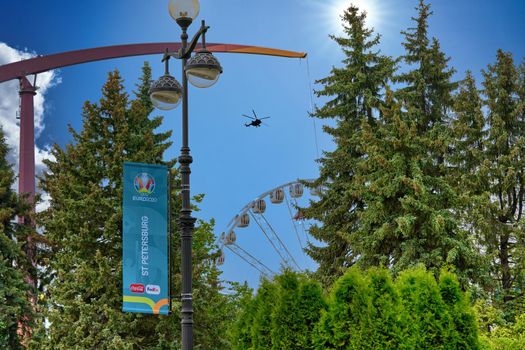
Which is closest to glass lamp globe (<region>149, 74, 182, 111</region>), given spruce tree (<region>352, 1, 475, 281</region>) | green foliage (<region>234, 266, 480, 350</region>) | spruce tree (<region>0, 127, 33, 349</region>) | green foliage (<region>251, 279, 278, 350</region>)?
green foliage (<region>234, 266, 480, 350</region>)

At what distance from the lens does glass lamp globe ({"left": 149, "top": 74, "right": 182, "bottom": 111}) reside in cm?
1557

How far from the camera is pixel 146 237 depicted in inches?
763

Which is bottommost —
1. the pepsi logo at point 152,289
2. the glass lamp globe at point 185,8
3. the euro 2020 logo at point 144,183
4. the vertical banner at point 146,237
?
the pepsi logo at point 152,289

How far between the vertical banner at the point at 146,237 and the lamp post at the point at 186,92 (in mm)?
3452

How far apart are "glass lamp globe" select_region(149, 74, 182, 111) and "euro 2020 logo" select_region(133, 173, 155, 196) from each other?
12.2ft

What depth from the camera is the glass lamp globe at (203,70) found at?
14.8 metres

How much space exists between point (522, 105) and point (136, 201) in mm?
22022

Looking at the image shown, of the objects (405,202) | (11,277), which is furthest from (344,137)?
(11,277)

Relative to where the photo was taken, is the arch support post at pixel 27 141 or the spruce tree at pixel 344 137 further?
the arch support post at pixel 27 141

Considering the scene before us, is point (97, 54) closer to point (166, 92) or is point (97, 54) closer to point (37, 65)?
point (37, 65)

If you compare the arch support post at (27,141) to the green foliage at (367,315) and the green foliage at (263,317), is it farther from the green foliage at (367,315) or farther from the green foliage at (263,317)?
the green foliage at (367,315)

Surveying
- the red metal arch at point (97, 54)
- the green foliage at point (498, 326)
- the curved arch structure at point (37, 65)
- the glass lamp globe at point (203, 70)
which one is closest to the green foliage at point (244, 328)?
the glass lamp globe at point (203, 70)

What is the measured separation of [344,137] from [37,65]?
62.6 feet

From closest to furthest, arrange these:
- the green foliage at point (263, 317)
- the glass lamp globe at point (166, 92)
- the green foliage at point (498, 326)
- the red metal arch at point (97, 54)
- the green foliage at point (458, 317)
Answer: the glass lamp globe at point (166, 92) → the green foliage at point (458, 317) → the green foliage at point (263, 317) → the green foliage at point (498, 326) → the red metal arch at point (97, 54)
